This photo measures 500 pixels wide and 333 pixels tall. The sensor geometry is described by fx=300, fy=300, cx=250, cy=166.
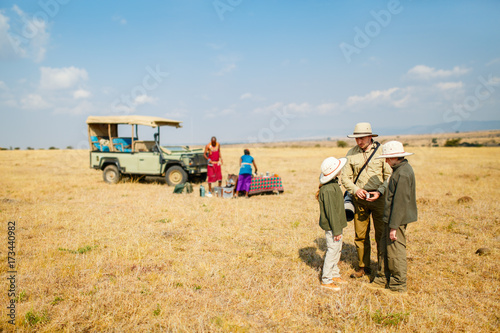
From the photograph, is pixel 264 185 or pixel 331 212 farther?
pixel 264 185

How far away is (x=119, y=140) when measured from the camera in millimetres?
12648

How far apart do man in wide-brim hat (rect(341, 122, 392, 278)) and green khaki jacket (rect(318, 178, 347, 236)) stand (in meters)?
0.36

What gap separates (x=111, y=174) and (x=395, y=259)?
11708 millimetres

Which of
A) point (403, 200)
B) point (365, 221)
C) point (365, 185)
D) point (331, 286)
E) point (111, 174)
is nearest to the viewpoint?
point (403, 200)

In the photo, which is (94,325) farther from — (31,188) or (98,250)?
(31,188)

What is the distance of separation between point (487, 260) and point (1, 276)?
23.9 feet

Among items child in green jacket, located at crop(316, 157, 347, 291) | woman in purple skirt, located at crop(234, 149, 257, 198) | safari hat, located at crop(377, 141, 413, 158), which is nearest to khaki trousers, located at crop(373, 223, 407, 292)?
child in green jacket, located at crop(316, 157, 347, 291)

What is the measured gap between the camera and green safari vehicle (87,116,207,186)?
11734 millimetres

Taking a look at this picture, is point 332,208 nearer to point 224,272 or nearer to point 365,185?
point 365,185

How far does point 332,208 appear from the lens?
3.80 meters

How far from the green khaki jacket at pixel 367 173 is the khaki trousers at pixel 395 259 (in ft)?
1.88

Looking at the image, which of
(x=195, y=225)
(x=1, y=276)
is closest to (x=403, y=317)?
(x=195, y=225)

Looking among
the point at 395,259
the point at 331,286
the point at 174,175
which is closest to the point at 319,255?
the point at 331,286

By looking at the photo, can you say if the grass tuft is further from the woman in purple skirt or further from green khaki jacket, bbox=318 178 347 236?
the woman in purple skirt
